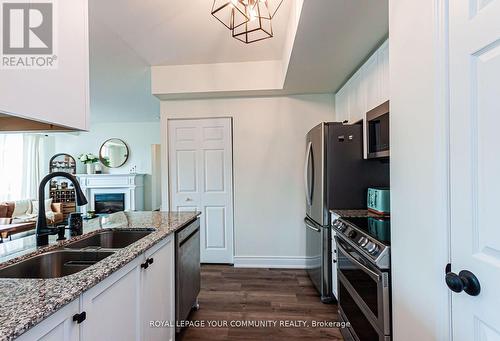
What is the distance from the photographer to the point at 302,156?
145 inches

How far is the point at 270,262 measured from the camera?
12.1 feet

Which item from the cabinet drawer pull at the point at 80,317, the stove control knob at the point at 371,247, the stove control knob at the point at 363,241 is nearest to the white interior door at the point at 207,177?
the stove control knob at the point at 363,241

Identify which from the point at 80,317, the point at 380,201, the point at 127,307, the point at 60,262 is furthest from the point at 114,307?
the point at 380,201

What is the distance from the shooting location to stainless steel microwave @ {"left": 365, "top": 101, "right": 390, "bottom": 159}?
6.82ft

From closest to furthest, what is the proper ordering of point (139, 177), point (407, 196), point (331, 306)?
point (407, 196) → point (331, 306) → point (139, 177)

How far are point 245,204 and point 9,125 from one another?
2.74m

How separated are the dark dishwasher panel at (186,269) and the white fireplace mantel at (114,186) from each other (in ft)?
16.9

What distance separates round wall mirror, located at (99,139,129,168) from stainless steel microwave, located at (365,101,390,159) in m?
6.82

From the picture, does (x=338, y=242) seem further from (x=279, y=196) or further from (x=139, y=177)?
(x=139, y=177)

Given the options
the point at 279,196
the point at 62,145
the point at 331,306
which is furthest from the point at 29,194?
the point at 331,306

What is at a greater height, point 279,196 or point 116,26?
point 116,26

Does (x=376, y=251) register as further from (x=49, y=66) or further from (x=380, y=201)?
(x=49, y=66)

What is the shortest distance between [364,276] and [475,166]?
105 centimetres

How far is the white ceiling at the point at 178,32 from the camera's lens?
233 cm
